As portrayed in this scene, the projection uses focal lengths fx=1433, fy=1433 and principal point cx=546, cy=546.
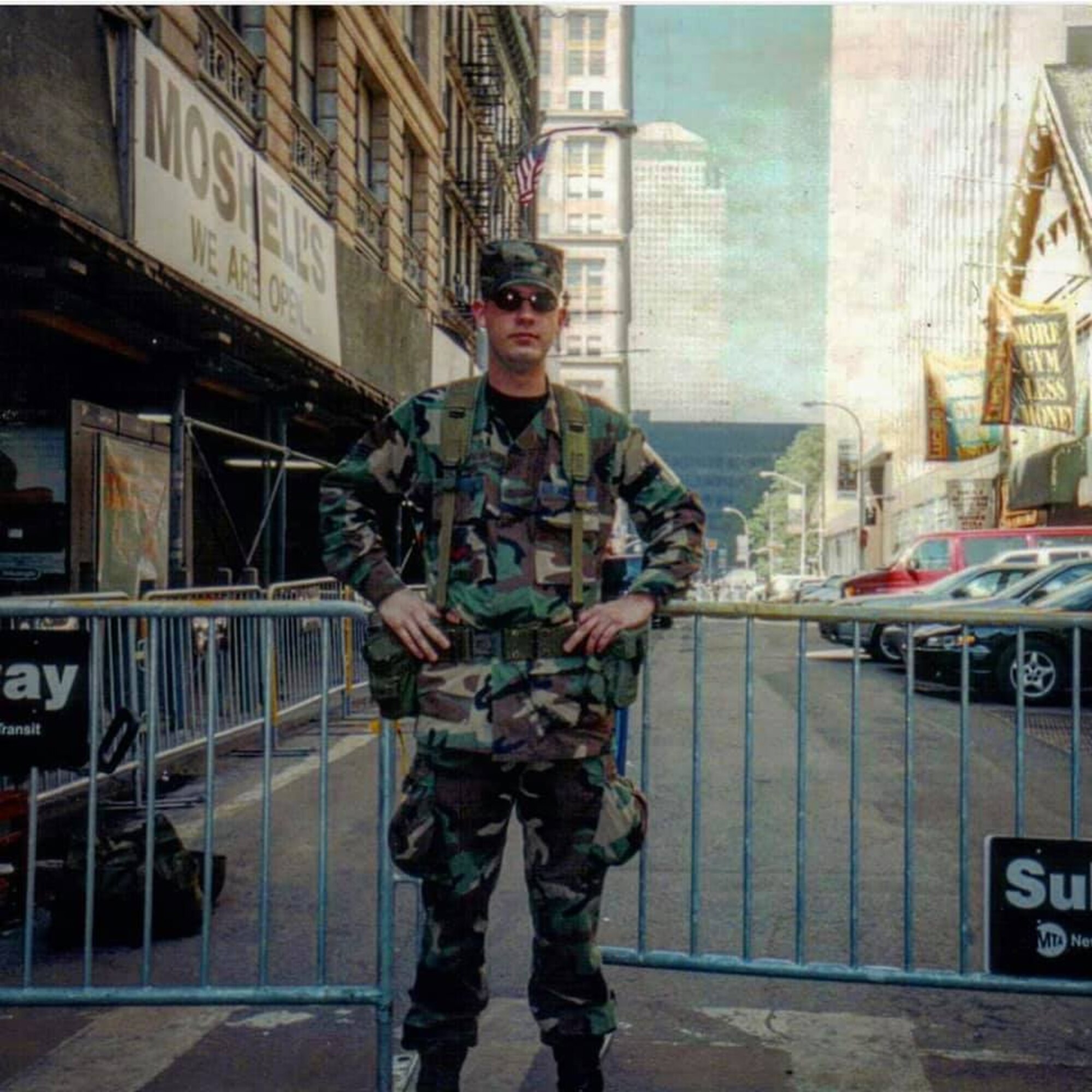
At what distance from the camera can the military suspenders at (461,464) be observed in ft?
11.4

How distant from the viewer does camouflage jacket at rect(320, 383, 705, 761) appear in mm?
3410

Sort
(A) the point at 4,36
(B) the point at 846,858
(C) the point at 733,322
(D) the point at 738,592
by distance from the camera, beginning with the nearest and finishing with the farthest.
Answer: (B) the point at 846,858 < (A) the point at 4,36 < (C) the point at 733,322 < (D) the point at 738,592

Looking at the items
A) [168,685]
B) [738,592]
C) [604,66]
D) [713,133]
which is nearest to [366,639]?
[168,685]

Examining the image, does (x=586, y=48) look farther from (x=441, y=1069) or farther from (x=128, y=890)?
(x=441, y=1069)

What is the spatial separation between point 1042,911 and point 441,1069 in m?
1.82

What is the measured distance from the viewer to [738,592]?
99.7 meters

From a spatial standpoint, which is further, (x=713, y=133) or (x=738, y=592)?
(x=738, y=592)

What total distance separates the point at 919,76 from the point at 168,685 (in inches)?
2191

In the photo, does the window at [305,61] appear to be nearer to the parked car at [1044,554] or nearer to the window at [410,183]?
the window at [410,183]

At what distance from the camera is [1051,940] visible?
4.14 m

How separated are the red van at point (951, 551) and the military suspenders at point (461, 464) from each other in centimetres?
1974

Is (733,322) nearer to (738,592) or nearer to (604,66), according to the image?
(738,592)

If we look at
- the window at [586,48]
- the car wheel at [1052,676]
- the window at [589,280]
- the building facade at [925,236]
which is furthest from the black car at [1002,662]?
the window at [586,48]

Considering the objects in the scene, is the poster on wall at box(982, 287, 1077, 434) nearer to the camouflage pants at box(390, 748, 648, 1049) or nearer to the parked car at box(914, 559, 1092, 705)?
the parked car at box(914, 559, 1092, 705)
